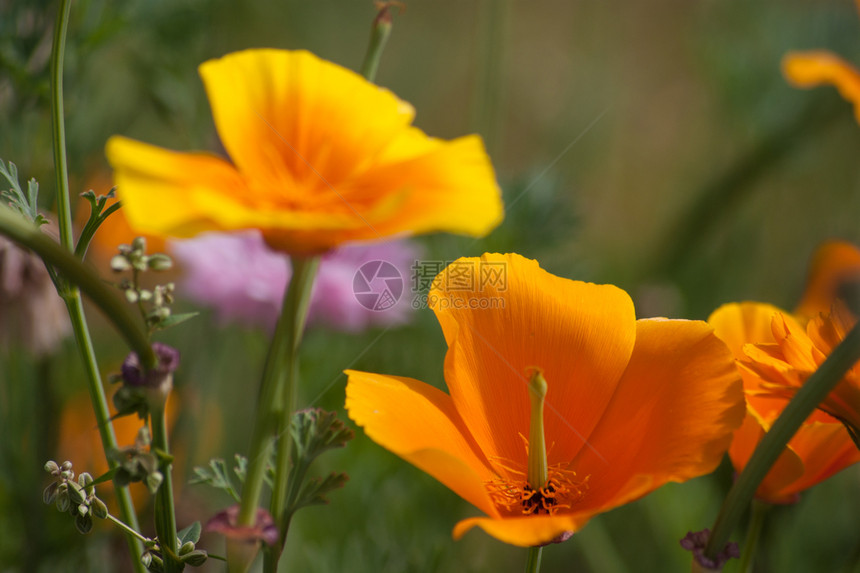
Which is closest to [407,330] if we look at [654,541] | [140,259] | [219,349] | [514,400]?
[219,349]

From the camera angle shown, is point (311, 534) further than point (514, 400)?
Yes

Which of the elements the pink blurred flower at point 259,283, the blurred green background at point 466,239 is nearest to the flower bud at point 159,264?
the blurred green background at point 466,239

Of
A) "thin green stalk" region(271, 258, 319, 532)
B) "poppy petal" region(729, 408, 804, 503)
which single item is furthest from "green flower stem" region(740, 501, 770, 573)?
"thin green stalk" region(271, 258, 319, 532)

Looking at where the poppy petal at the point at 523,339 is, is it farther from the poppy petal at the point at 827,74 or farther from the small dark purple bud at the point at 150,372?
the poppy petal at the point at 827,74

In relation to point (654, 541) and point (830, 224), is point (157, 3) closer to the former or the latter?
point (654, 541)

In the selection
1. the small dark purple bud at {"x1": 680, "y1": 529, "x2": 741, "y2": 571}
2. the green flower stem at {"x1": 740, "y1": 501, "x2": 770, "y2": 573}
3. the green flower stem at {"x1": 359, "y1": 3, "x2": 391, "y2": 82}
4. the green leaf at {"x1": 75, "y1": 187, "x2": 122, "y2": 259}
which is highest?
the green flower stem at {"x1": 359, "y1": 3, "x2": 391, "y2": 82}

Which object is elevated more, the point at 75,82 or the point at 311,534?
the point at 75,82
